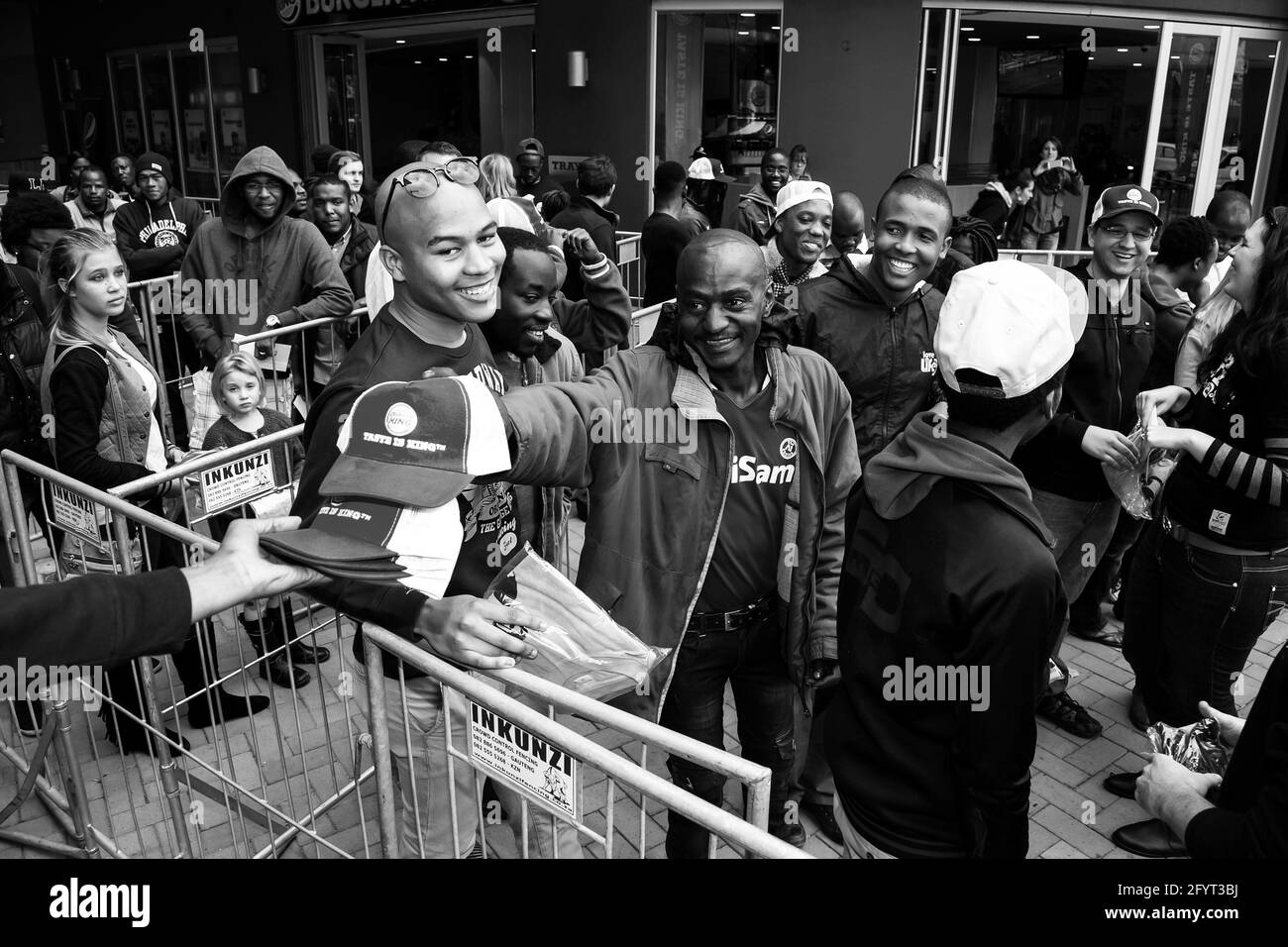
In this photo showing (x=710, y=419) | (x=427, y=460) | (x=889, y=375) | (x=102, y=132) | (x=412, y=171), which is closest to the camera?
(x=427, y=460)

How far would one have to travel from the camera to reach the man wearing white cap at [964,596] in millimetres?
1892

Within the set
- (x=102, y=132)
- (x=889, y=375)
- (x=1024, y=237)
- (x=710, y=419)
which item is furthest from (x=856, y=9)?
(x=102, y=132)

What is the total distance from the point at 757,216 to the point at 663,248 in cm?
103

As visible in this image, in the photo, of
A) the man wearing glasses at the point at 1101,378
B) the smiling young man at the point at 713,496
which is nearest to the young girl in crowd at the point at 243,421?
the smiling young man at the point at 713,496

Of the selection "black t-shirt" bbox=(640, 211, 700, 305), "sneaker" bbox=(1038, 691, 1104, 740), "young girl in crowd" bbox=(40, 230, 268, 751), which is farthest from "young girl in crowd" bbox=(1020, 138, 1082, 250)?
"young girl in crowd" bbox=(40, 230, 268, 751)

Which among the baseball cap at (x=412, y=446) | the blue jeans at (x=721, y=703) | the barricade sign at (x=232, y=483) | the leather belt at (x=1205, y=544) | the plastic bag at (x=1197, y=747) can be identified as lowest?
the blue jeans at (x=721, y=703)

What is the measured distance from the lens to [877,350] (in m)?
3.72

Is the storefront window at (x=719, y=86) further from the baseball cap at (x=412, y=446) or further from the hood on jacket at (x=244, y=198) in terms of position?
the baseball cap at (x=412, y=446)

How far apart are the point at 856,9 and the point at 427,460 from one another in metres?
11.7

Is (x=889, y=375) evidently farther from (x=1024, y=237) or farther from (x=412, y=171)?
(x=1024, y=237)

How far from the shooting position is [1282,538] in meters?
3.33

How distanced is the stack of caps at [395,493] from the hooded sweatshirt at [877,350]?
2237 millimetres

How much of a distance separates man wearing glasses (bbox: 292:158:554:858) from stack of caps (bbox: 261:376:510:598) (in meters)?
0.48

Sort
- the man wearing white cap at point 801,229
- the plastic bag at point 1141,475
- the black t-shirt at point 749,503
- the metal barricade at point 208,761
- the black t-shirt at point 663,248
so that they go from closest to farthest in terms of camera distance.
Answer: the metal barricade at point 208,761, the black t-shirt at point 749,503, the plastic bag at point 1141,475, the man wearing white cap at point 801,229, the black t-shirt at point 663,248
